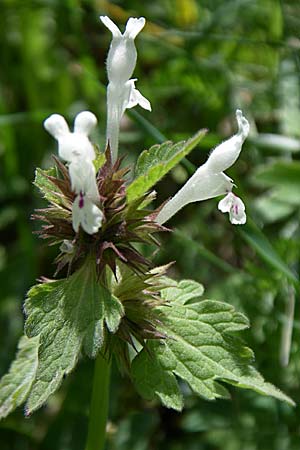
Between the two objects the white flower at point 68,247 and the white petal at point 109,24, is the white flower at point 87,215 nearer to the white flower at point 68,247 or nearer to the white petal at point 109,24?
the white flower at point 68,247

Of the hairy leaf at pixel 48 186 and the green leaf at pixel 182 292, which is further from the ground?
the hairy leaf at pixel 48 186

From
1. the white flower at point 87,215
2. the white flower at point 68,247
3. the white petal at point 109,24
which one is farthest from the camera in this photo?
the white petal at point 109,24

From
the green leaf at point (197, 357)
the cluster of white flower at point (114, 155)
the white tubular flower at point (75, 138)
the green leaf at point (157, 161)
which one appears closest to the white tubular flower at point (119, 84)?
the cluster of white flower at point (114, 155)

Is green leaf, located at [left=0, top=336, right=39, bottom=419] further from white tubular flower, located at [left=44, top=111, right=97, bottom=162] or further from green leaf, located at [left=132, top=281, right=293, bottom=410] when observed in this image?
white tubular flower, located at [left=44, top=111, right=97, bottom=162]

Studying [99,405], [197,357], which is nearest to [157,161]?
[197,357]

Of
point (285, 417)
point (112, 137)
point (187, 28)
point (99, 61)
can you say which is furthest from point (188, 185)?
point (99, 61)

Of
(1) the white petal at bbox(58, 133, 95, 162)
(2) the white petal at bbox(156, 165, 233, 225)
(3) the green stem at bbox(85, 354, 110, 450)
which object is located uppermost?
(1) the white petal at bbox(58, 133, 95, 162)

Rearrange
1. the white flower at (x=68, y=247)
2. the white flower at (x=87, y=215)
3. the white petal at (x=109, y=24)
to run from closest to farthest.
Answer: the white flower at (x=87, y=215)
the white flower at (x=68, y=247)
the white petal at (x=109, y=24)

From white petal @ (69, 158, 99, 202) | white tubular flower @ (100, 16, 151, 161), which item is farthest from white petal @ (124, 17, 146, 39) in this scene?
white petal @ (69, 158, 99, 202)
